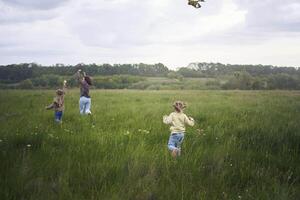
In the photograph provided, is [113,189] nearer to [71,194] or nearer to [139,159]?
[71,194]

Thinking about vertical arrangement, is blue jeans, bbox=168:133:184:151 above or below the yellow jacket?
below

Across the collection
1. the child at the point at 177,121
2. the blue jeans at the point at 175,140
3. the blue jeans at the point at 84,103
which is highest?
the child at the point at 177,121

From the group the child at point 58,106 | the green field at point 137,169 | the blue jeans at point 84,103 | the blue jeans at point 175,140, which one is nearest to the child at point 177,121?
the blue jeans at point 175,140

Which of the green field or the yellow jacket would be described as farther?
the yellow jacket

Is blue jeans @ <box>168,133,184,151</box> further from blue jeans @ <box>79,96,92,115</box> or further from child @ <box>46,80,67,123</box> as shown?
blue jeans @ <box>79,96,92,115</box>

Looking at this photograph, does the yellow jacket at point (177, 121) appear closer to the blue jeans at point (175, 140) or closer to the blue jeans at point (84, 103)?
the blue jeans at point (175, 140)

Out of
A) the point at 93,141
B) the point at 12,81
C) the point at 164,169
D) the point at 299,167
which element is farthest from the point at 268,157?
the point at 12,81

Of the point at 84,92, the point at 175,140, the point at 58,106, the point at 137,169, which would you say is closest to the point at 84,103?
the point at 84,92

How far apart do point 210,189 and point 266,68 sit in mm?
110756

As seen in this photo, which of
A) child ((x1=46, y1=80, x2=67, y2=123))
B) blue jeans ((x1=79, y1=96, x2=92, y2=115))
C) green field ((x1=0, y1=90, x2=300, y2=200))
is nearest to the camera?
green field ((x1=0, y1=90, x2=300, y2=200))

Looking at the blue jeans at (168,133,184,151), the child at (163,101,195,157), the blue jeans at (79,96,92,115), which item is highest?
the child at (163,101,195,157)

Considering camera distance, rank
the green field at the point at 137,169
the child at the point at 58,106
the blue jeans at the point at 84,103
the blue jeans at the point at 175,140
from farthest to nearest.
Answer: the blue jeans at the point at 84,103
the child at the point at 58,106
the blue jeans at the point at 175,140
the green field at the point at 137,169

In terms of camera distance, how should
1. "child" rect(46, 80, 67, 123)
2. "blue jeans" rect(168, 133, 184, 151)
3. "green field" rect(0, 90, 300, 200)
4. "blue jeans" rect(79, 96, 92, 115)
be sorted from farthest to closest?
"blue jeans" rect(79, 96, 92, 115) → "child" rect(46, 80, 67, 123) → "blue jeans" rect(168, 133, 184, 151) → "green field" rect(0, 90, 300, 200)

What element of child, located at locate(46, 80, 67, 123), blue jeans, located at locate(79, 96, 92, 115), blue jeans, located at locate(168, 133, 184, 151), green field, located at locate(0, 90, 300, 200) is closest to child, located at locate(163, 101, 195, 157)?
blue jeans, located at locate(168, 133, 184, 151)
